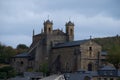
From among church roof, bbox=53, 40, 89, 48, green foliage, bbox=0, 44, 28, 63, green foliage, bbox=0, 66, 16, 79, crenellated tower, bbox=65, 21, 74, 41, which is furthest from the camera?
green foliage, bbox=0, 44, 28, 63

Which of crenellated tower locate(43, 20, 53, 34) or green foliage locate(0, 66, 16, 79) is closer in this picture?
green foliage locate(0, 66, 16, 79)

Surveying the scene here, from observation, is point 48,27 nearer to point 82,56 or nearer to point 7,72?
point 82,56

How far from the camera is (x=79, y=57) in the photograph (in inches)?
4360

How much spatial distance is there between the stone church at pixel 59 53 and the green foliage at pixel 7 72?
6.45 metres

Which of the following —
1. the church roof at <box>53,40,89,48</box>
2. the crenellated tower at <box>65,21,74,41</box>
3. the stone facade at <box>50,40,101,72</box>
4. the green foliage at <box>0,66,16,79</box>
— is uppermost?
the crenellated tower at <box>65,21,74,41</box>

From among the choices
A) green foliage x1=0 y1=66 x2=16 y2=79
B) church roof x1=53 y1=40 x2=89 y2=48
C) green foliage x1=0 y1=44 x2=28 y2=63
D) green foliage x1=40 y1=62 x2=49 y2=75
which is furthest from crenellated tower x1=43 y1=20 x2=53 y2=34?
green foliage x1=0 y1=44 x2=28 y2=63

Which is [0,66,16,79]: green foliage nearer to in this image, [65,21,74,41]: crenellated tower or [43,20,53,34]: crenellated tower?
[43,20,53,34]: crenellated tower

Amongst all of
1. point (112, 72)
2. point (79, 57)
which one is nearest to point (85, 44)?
point (79, 57)

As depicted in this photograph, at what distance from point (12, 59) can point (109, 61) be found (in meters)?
29.1

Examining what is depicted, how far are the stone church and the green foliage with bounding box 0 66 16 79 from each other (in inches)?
254

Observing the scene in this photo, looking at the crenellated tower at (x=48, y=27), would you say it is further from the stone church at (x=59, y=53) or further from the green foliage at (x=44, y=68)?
the green foliage at (x=44, y=68)

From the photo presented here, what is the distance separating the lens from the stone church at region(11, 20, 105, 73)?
364ft

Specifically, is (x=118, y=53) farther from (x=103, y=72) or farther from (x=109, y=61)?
(x=103, y=72)

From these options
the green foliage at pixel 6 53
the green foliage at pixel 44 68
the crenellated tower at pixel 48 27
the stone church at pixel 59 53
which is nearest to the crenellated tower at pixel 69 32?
the stone church at pixel 59 53
